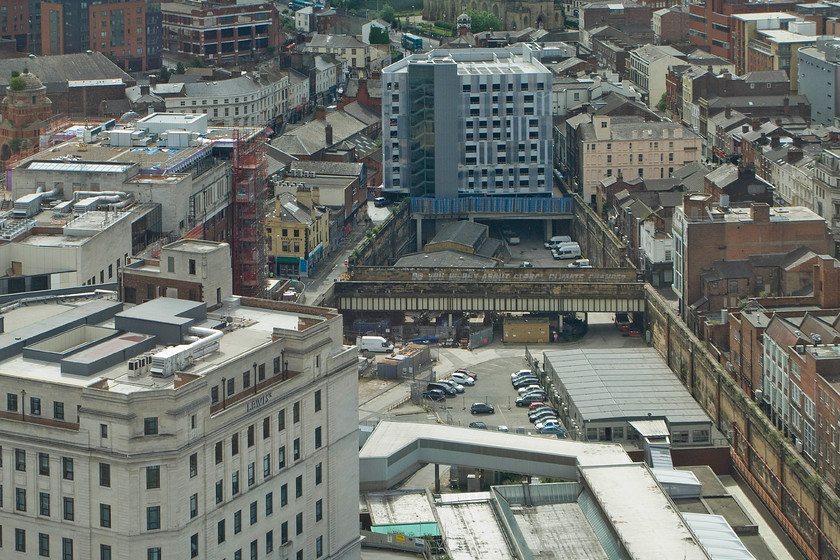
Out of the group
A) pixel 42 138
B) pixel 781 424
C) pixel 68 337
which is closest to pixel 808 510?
pixel 781 424

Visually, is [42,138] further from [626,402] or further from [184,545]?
[184,545]

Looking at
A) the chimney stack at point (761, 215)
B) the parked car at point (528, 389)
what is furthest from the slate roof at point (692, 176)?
the parked car at point (528, 389)

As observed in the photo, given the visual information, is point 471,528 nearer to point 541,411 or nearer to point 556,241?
point 541,411

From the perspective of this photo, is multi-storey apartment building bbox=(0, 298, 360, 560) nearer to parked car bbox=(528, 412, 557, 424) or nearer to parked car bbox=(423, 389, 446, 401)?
parked car bbox=(528, 412, 557, 424)

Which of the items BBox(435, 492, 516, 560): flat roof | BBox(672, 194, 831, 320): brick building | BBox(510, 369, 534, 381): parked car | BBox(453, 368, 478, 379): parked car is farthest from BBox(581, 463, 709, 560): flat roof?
BBox(672, 194, 831, 320): brick building

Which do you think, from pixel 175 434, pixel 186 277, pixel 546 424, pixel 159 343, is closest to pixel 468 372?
pixel 546 424

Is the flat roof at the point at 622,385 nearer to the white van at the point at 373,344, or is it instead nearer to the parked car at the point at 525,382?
the parked car at the point at 525,382
